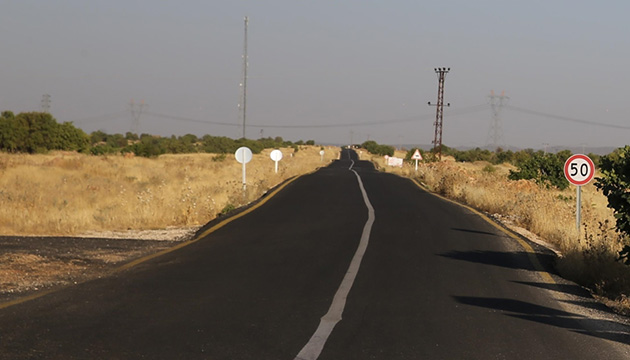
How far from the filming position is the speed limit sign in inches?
643

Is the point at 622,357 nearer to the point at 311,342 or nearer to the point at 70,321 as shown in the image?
the point at 311,342

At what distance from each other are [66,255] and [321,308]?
5.73 meters

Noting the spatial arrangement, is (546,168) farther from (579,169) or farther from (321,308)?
(321,308)

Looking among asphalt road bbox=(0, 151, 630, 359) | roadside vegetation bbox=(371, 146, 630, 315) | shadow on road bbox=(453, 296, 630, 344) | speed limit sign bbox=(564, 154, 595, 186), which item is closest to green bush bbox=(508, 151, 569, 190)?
A: roadside vegetation bbox=(371, 146, 630, 315)

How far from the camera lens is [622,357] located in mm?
6609

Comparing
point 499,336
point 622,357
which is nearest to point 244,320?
point 499,336

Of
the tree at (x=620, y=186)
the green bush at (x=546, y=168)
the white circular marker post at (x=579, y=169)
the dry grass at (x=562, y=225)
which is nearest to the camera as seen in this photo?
the tree at (x=620, y=186)

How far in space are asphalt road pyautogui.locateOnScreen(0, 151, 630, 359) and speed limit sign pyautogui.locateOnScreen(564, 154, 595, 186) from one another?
3126 millimetres

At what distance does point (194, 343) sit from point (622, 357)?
4.02 meters

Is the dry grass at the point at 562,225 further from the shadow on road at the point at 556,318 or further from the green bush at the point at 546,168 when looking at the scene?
the green bush at the point at 546,168

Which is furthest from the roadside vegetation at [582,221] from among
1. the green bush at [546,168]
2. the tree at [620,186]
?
the green bush at [546,168]

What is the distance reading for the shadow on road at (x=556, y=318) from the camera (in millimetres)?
7621

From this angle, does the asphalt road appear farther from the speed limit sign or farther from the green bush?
the green bush

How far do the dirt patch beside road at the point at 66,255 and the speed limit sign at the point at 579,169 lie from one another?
9073 mm
